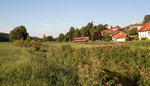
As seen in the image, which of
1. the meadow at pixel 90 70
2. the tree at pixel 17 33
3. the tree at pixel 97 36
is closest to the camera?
the meadow at pixel 90 70

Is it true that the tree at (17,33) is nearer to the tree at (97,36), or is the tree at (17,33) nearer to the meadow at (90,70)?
the tree at (97,36)

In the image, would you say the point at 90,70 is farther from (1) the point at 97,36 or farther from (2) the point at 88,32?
(2) the point at 88,32

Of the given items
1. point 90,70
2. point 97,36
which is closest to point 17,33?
point 97,36

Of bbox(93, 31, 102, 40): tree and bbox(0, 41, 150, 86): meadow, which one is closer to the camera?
bbox(0, 41, 150, 86): meadow

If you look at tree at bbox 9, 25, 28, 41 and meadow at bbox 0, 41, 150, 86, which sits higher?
tree at bbox 9, 25, 28, 41

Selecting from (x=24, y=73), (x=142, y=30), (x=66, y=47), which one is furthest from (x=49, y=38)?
(x=24, y=73)

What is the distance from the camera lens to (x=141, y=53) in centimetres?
851

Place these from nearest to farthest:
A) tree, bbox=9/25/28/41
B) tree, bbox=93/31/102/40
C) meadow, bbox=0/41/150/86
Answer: meadow, bbox=0/41/150/86 < tree, bbox=9/25/28/41 < tree, bbox=93/31/102/40

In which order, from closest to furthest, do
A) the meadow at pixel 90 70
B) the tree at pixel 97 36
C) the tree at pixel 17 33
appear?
the meadow at pixel 90 70 → the tree at pixel 17 33 → the tree at pixel 97 36

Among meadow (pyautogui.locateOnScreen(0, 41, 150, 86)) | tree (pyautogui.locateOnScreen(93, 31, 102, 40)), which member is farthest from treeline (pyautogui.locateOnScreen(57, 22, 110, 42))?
meadow (pyautogui.locateOnScreen(0, 41, 150, 86))

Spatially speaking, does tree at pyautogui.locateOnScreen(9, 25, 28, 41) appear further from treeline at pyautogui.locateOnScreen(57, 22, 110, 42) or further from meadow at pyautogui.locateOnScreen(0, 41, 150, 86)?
meadow at pyautogui.locateOnScreen(0, 41, 150, 86)

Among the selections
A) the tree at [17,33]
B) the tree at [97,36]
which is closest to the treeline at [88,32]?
the tree at [97,36]

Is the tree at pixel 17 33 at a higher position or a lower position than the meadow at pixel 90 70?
higher

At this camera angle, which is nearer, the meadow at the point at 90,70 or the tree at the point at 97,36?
the meadow at the point at 90,70
